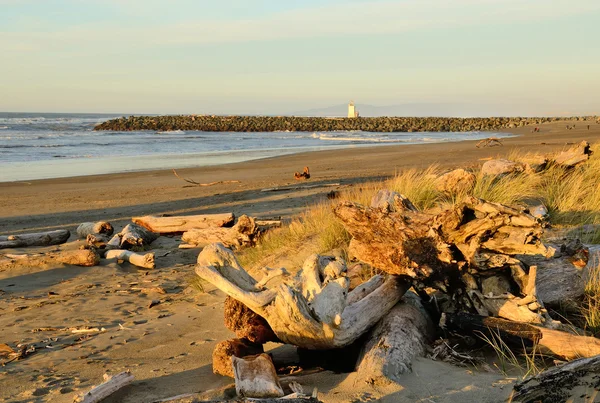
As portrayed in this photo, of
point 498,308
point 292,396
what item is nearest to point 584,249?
point 498,308

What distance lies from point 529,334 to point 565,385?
1246 millimetres

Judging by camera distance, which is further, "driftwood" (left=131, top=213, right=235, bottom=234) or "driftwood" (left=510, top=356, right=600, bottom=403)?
"driftwood" (left=131, top=213, right=235, bottom=234)

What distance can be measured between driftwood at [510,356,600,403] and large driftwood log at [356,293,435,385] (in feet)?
2.99

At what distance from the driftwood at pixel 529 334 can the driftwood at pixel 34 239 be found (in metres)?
7.35

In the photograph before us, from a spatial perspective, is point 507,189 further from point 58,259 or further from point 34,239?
point 34,239

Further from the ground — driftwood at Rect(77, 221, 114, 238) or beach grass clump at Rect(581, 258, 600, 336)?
beach grass clump at Rect(581, 258, 600, 336)

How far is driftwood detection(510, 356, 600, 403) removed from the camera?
9.63 feet

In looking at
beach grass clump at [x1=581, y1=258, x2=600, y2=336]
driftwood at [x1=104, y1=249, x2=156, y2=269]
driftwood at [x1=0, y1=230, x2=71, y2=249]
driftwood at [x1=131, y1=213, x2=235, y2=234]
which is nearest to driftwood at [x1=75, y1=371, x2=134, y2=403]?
beach grass clump at [x1=581, y1=258, x2=600, y2=336]

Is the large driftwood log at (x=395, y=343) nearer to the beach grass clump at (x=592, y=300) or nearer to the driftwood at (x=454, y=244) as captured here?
the driftwood at (x=454, y=244)

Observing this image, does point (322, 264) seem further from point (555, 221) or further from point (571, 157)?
point (571, 157)

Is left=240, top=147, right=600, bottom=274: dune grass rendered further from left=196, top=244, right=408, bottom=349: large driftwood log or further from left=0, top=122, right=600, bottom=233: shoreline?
left=0, top=122, right=600, bottom=233: shoreline

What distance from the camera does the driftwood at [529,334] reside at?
394cm

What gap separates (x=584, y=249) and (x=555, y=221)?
206 centimetres

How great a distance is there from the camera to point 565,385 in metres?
2.99
